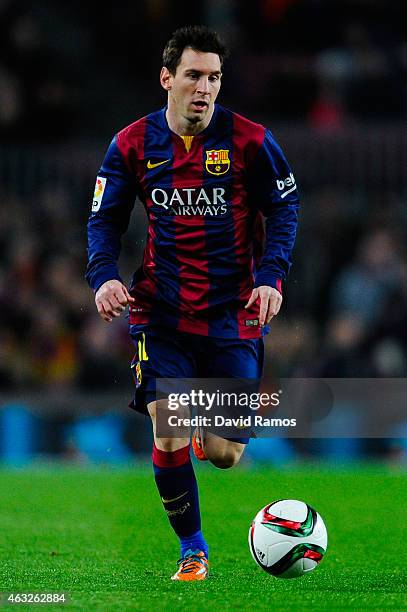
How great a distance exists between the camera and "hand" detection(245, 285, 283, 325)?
19.5ft

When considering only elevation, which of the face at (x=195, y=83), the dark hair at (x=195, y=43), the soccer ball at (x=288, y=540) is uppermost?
the dark hair at (x=195, y=43)

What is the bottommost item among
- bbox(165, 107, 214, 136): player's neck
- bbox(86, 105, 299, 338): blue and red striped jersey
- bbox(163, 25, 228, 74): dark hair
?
bbox(86, 105, 299, 338): blue and red striped jersey

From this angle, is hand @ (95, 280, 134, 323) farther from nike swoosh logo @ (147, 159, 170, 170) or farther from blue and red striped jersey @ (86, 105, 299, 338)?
nike swoosh logo @ (147, 159, 170, 170)

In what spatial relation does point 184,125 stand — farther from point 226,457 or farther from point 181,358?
point 226,457

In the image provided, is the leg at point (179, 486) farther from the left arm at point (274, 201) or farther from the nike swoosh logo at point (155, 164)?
the nike swoosh logo at point (155, 164)

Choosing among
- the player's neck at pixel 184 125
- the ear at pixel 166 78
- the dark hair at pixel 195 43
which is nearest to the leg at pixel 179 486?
the player's neck at pixel 184 125

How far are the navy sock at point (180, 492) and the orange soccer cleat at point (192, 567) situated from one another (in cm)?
5

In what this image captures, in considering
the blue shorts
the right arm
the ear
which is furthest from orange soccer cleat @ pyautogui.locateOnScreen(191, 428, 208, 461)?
the ear

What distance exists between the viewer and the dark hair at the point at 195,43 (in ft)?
19.8

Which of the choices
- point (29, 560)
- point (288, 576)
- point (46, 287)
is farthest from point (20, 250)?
point (288, 576)

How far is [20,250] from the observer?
13.2 metres

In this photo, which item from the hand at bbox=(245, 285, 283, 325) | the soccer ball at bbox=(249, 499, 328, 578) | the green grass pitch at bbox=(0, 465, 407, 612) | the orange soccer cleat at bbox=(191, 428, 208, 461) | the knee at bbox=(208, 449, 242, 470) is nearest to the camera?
the green grass pitch at bbox=(0, 465, 407, 612)

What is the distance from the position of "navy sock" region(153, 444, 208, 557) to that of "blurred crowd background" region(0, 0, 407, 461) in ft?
19.6

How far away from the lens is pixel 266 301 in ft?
19.5
